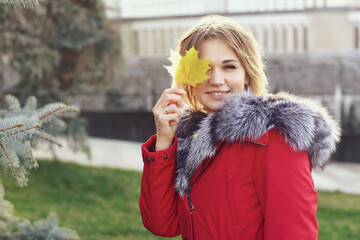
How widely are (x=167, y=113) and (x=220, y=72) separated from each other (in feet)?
0.91

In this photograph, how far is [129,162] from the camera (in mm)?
6926

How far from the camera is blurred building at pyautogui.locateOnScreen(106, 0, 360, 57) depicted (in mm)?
7664

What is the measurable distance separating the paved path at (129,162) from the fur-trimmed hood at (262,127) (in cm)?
425

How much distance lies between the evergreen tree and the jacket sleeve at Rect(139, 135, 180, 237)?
0.46 meters

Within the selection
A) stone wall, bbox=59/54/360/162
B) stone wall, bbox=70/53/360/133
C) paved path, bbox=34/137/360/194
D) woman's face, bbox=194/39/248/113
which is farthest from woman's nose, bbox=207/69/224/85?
stone wall, bbox=70/53/360/133

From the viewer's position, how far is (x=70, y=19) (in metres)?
5.40

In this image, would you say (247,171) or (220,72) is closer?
(247,171)

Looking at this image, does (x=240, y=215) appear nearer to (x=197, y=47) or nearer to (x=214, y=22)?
(x=197, y=47)

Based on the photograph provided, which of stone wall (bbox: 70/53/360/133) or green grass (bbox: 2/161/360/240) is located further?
stone wall (bbox: 70/53/360/133)

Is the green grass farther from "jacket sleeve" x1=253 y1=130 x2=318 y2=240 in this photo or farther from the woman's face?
"jacket sleeve" x1=253 y1=130 x2=318 y2=240

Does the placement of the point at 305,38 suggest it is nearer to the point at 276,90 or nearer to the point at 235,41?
the point at 276,90

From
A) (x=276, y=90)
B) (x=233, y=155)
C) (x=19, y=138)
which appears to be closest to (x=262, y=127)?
(x=233, y=155)

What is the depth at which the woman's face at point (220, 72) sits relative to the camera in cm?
177

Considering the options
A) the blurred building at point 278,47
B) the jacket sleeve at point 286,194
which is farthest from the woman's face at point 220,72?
the blurred building at point 278,47
